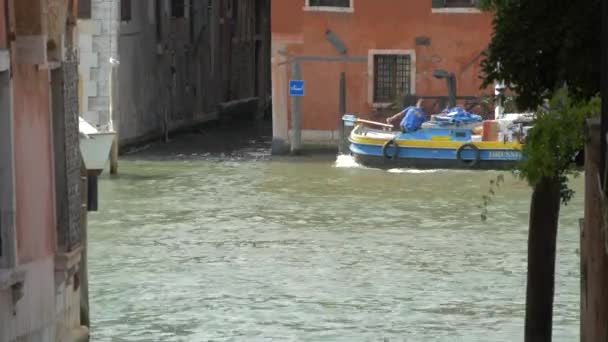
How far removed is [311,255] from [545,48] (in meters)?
13.1

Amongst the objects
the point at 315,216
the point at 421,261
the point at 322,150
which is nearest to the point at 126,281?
the point at 421,261

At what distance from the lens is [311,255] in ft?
75.2

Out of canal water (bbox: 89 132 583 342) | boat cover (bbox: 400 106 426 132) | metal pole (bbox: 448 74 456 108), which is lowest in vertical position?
canal water (bbox: 89 132 583 342)

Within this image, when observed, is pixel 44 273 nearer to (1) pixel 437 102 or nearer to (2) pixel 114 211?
(2) pixel 114 211

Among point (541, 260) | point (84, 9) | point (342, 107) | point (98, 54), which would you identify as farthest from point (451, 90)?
point (541, 260)

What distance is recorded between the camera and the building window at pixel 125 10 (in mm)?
36719

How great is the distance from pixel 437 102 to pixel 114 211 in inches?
414

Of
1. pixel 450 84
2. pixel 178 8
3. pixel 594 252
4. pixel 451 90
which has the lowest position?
pixel 451 90

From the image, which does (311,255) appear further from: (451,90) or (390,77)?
(390,77)

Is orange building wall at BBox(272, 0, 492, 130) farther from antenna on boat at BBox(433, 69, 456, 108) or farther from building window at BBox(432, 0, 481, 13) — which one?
antenna on boat at BBox(433, 69, 456, 108)

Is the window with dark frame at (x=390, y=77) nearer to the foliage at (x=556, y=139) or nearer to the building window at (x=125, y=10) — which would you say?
the building window at (x=125, y=10)

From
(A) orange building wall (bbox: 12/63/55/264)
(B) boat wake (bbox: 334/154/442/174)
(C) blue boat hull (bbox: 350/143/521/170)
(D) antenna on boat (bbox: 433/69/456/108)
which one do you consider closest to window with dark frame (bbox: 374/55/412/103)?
(D) antenna on boat (bbox: 433/69/456/108)

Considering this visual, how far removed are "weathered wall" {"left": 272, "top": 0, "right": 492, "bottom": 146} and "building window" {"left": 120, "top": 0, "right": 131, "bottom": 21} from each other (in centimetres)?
304

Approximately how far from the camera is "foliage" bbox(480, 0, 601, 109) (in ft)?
32.2
